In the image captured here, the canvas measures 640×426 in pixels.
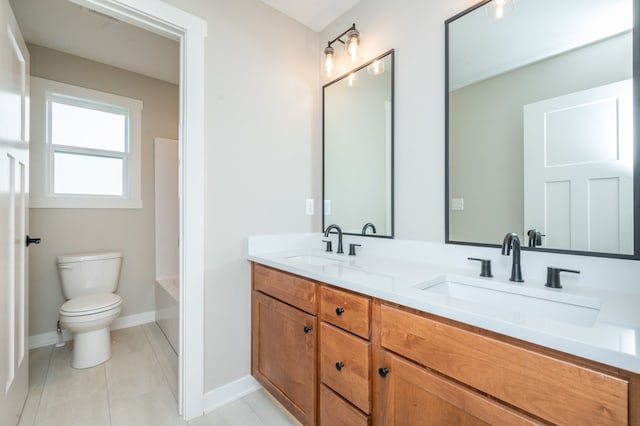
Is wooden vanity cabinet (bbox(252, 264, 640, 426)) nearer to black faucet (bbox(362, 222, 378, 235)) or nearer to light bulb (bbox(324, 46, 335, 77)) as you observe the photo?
black faucet (bbox(362, 222, 378, 235))

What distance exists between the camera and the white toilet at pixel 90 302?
1927mm

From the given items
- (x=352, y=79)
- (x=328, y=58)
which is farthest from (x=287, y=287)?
(x=328, y=58)

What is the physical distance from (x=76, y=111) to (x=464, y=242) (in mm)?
3209

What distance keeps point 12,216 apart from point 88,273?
1.22 metres

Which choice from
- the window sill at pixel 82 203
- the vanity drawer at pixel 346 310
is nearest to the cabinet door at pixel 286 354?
the vanity drawer at pixel 346 310

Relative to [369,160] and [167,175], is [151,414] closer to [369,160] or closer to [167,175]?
[369,160]

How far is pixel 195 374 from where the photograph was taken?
1528 mm

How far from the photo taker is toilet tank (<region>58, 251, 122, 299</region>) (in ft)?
7.34

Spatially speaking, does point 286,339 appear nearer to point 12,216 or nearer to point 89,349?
point 12,216

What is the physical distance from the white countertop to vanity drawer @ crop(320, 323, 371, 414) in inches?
8.3

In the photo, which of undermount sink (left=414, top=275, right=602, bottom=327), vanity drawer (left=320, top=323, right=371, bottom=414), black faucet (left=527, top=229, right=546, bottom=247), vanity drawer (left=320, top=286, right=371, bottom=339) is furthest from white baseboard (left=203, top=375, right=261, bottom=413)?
black faucet (left=527, top=229, right=546, bottom=247)

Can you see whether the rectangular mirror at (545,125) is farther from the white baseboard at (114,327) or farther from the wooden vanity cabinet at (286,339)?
the white baseboard at (114,327)

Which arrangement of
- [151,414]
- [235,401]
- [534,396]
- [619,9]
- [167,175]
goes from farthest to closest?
[167,175] < [235,401] < [151,414] < [619,9] < [534,396]

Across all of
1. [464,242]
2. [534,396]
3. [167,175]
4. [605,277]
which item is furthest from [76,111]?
[605,277]
